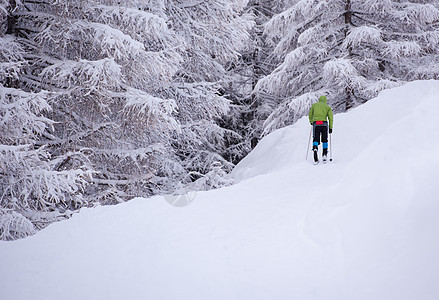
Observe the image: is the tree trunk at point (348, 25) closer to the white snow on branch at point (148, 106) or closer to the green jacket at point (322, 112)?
the green jacket at point (322, 112)

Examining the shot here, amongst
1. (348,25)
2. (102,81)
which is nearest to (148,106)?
(102,81)

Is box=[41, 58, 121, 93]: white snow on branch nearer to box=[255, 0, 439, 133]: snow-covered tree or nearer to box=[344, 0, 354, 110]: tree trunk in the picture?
box=[255, 0, 439, 133]: snow-covered tree

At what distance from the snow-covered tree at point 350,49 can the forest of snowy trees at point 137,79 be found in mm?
43

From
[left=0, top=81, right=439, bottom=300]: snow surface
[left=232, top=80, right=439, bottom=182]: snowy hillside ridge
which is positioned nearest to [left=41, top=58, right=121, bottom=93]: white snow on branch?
[left=0, top=81, right=439, bottom=300]: snow surface

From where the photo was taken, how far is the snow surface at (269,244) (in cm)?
300

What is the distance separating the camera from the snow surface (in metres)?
3.00

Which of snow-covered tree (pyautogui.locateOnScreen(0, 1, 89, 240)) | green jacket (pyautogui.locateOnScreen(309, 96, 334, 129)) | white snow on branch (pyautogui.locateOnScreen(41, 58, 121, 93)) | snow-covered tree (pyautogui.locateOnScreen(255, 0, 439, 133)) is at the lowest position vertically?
snow-covered tree (pyautogui.locateOnScreen(0, 1, 89, 240))


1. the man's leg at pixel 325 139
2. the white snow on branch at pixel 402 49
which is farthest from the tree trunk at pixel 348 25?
the man's leg at pixel 325 139

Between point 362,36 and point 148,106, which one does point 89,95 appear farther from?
point 362,36

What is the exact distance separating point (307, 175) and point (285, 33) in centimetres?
833

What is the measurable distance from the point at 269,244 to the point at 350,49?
9533 mm

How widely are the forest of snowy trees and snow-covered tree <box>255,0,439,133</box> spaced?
0.04 metres

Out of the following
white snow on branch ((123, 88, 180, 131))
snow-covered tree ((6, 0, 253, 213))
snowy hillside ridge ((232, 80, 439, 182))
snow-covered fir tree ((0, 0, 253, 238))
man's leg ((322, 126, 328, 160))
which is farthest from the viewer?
snowy hillside ridge ((232, 80, 439, 182))

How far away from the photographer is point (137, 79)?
24.5ft
